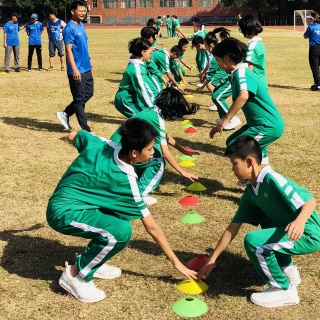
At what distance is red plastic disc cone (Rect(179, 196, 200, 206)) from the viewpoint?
18.2ft

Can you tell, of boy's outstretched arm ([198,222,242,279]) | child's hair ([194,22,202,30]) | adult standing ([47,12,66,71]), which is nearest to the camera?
boy's outstretched arm ([198,222,242,279])

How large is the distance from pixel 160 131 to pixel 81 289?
1.96 meters

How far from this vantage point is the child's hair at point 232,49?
5.05 meters

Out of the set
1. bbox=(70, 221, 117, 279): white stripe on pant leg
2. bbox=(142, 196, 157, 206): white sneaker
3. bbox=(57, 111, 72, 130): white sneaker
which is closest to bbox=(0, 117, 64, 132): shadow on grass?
bbox=(57, 111, 72, 130): white sneaker

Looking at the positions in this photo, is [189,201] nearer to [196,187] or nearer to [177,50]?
[196,187]

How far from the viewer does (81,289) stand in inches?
143

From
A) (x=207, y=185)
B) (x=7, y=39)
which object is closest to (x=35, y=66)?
(x=7, y=39)

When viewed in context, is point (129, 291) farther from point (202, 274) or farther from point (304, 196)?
point (304, 196)

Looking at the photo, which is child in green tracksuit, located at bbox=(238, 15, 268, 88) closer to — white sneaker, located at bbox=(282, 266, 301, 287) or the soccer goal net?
white sneaker, located at bbox=(282, 266, 301, 287)

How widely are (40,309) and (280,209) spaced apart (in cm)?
182

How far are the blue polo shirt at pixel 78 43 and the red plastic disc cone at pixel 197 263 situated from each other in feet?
16.1

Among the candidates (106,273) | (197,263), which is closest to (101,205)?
(106,273)

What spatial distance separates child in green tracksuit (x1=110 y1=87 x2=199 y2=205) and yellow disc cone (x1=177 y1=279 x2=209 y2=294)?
116 cm

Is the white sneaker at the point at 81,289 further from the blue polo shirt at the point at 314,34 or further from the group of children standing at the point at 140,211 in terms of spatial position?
the blue polo shirt at the point at 314,34
